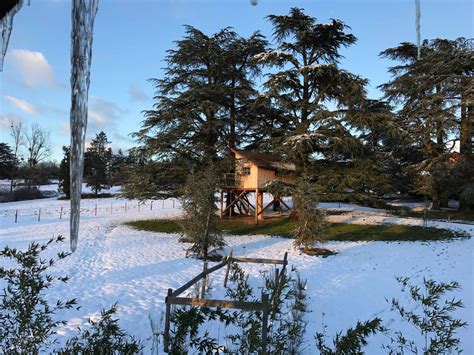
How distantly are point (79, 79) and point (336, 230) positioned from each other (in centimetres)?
2150

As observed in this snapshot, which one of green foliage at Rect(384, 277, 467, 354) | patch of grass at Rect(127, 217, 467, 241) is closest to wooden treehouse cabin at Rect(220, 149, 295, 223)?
patch of grass at Rect(127, 217, 467, 241)

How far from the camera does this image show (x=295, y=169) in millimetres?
25250

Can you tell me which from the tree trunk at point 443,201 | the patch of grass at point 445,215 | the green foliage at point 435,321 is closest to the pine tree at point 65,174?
the patch of grass at point 445,215

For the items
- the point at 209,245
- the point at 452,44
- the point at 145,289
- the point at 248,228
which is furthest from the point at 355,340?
the point at 452,44

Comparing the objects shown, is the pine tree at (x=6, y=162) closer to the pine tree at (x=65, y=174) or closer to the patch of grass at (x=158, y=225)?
the pine tree at (x=65, y=174)

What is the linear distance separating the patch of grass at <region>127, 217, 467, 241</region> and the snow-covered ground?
1313 mm

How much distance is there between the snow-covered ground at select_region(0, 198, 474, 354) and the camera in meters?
9.20

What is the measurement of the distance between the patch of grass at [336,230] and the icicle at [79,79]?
1652 centimetres

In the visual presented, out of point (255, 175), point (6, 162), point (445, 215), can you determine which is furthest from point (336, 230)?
point (6, 162)

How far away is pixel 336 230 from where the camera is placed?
73.0 feet

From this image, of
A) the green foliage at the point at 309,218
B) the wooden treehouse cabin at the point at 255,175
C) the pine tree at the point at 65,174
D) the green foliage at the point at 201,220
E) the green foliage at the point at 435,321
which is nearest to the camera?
the green foliage at the point at 435,321

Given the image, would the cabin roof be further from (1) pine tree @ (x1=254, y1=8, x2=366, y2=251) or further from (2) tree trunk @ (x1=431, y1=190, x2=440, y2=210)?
(2) tree trunk @ (x1=431, y1=190, x2=440, y2=210)

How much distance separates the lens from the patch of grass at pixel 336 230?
20.2 meters

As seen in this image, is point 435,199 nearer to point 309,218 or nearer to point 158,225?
point 309,218
